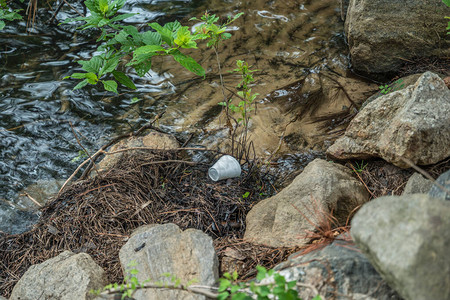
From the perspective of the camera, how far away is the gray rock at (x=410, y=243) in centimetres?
152

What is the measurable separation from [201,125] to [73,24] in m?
3.40

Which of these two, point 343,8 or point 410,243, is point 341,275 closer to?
point 410,243

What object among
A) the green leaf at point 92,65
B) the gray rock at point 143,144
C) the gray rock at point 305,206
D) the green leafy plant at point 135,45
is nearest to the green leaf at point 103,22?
the green leafy plant at point 135,45

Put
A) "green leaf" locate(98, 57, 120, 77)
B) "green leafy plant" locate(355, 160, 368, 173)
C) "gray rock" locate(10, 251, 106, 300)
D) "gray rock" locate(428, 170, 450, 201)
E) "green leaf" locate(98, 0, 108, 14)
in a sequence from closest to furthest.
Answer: "gray rock" locate(428, 170, 450, 201) → "gray rock" locate(10, 251, 106, 300) → "green leafy plant" locate(355, 160, 368, 173) → "green leaf" locate(98, 57, 120, 77) → "green leaf" locate(98, 0, 108, 14)

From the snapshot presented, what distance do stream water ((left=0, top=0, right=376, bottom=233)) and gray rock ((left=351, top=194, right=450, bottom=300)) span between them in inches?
89.7

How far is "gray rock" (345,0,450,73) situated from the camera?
14.4 feet

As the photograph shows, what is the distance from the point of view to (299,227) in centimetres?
275

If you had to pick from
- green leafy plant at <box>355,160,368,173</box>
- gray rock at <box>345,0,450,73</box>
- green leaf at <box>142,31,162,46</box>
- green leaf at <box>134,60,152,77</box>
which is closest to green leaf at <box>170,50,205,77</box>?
green leaf at <box>142,31,162,46</box>

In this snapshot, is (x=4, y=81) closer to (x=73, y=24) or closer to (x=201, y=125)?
(x=73, y=24)

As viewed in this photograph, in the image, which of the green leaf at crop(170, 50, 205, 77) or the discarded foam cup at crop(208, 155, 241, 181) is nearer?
the green leaf at crop(170, 50, 205, 77)

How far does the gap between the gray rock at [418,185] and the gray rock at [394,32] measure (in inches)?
94.2

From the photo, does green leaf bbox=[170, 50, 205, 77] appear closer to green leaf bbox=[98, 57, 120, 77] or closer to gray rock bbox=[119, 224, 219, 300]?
green leaf bbox=[98, 57, 120, 77]

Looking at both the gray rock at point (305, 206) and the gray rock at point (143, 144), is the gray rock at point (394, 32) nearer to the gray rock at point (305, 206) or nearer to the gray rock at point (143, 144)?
the gray rock at point (305, 206)

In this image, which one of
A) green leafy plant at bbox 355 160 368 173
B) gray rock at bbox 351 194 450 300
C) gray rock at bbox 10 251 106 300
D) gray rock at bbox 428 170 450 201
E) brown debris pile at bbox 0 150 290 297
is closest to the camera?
gray rock at bbox 351 194 450 300
